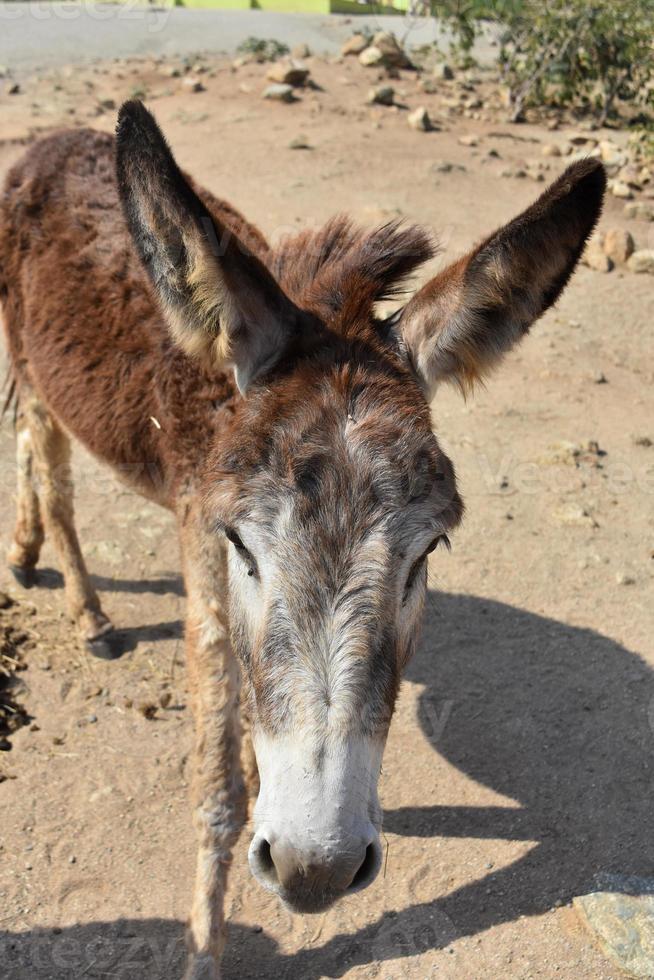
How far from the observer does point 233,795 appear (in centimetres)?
355

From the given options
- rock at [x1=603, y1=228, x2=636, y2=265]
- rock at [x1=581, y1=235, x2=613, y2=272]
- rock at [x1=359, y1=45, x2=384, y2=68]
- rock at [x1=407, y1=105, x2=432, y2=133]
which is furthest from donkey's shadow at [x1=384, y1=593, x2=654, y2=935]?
rock at [x1=359, y1=45, x2=384, y2=68]

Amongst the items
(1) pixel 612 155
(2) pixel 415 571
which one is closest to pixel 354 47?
(1) pixel 612 155

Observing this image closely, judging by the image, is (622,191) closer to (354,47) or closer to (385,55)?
(385,55)

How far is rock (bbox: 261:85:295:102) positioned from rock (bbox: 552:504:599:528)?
9.78m

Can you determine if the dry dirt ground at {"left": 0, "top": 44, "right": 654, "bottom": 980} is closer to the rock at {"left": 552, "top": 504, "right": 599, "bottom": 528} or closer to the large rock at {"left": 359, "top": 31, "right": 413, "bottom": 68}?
the rock at {"left": 552, "top": 504, "right": 599, "bottom": 528}

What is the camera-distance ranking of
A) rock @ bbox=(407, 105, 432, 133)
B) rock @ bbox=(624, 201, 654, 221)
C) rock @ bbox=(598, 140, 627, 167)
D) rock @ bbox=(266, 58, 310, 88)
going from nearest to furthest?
1. rock @ bbox=(624, 201, 654, 221)
2. rock @ bbox=(598, 140, 627, 167)
3. rock @ bbox=(407, 105, 432, 133)
4. rock @ bbox=(266, 58, 310, 88)

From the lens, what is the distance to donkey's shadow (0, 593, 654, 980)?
357cm

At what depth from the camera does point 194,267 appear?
2.81m

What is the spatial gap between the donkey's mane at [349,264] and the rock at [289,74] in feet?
38.2

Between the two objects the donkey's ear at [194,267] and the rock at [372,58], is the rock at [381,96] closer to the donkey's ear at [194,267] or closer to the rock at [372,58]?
the rock at [372,58]

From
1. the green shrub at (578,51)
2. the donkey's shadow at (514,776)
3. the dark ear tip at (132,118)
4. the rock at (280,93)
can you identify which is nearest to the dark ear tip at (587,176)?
the dark ear tip at (132,118)

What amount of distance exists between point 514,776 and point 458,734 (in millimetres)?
361

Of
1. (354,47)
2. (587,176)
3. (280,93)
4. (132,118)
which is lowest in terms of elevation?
(280,93)

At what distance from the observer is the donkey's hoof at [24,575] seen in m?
5.56
